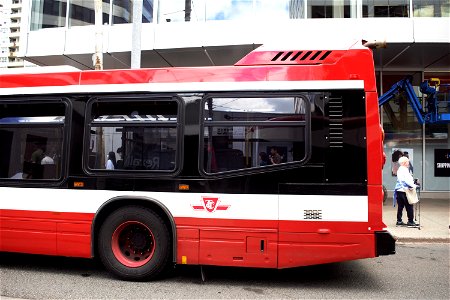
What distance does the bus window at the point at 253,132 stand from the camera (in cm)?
480

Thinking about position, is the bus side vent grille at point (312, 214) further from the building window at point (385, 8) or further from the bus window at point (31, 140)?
the building window at point (385, 8)

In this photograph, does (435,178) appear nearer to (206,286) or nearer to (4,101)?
(206,286)

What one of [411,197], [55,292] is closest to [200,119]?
[55,292]

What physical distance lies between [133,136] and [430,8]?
1165 cm

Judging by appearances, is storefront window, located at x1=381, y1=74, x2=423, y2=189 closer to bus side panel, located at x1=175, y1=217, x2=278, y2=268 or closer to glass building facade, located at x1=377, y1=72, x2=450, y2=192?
glass building facade, located at x1=377, y1=72, x2=450, y2=192

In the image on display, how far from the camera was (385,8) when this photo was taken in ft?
40.6

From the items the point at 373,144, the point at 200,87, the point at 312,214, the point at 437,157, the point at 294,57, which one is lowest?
the point at 312,214

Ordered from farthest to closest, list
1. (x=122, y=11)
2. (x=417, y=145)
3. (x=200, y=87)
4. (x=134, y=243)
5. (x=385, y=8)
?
(x=417, y=145)
(x=122, y=11)
(x=385, y=8)
(x=134, y=243)
(x=200, y=87)

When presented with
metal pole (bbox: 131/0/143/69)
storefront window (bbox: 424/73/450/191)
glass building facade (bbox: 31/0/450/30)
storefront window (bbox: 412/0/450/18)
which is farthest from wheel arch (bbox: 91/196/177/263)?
storefront window (bbox: 424/73/450/191)

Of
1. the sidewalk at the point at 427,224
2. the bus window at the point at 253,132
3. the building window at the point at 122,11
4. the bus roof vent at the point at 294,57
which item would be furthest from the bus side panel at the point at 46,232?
the building window at the point at 122,11

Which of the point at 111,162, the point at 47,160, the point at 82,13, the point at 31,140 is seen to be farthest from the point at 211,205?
the point at 82,13

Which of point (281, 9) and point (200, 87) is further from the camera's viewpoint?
point (281, 9)

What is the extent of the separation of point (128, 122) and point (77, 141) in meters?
0.79

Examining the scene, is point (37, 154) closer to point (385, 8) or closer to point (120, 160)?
point (120, 160)
